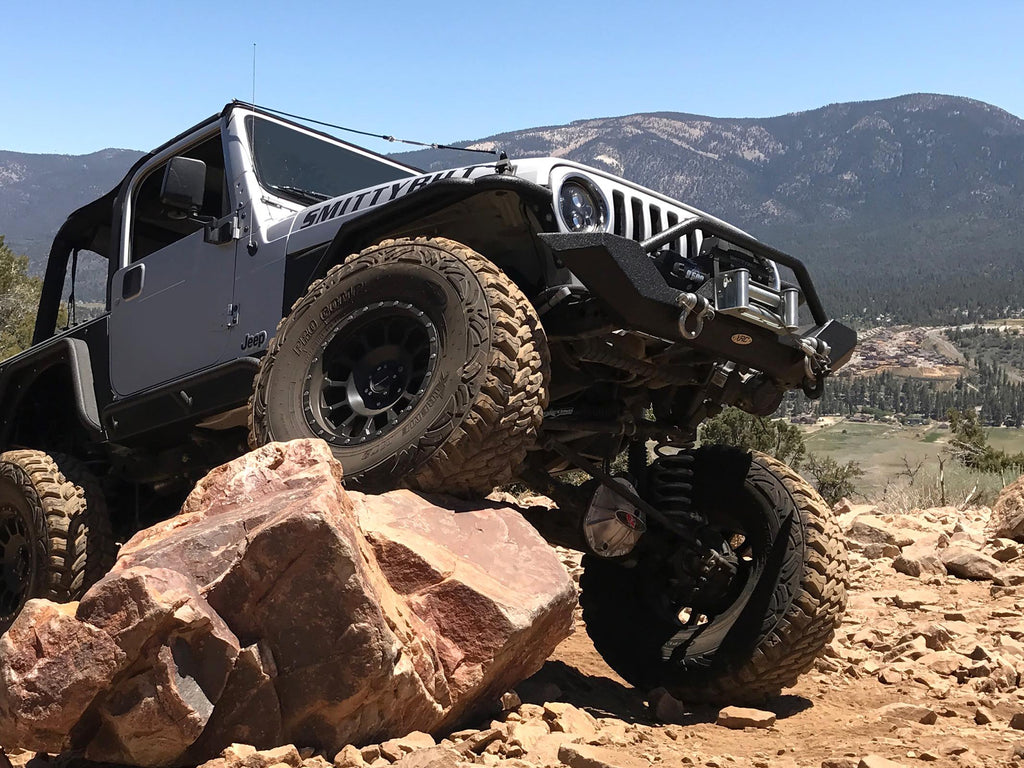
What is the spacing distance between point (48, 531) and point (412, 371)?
233 cm

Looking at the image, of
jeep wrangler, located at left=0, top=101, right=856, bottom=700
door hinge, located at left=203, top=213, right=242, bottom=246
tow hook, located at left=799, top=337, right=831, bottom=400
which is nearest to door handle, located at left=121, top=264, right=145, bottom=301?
jeep wrangler, located at left=0, top=101, right=856, bottom=700

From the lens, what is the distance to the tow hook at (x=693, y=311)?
360 centimetres

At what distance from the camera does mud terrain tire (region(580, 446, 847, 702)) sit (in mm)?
4234

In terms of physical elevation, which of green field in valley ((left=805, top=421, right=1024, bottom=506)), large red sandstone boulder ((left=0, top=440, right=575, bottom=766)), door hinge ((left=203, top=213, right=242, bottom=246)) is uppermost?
door hinge ((left=203, top=213, right=242, bottom=246))

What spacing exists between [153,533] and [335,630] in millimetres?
649

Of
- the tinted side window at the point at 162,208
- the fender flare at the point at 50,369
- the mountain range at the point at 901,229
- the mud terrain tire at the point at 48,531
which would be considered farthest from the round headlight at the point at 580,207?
the mountain range at the point at 901,229

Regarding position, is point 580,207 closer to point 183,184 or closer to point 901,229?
point 183,184

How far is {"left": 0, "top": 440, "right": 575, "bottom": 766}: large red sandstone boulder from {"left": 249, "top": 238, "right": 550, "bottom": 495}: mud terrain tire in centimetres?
29

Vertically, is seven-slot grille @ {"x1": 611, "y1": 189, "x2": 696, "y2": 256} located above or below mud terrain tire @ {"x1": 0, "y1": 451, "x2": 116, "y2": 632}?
above

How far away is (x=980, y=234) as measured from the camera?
134875 millimetres

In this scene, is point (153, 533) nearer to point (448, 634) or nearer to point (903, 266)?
point (448, 634)

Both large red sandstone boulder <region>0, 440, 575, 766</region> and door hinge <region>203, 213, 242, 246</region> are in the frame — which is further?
door hinge <region>203, 213, 242, 246</region>

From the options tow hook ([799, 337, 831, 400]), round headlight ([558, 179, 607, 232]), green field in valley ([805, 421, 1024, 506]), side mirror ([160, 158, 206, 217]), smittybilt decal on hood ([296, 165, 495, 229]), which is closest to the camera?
round headlight ([558, 179, 607, 232])

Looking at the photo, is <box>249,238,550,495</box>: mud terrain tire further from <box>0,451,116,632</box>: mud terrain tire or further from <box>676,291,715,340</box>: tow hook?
<box>0,451,116,632</box>: mud terrain tire
